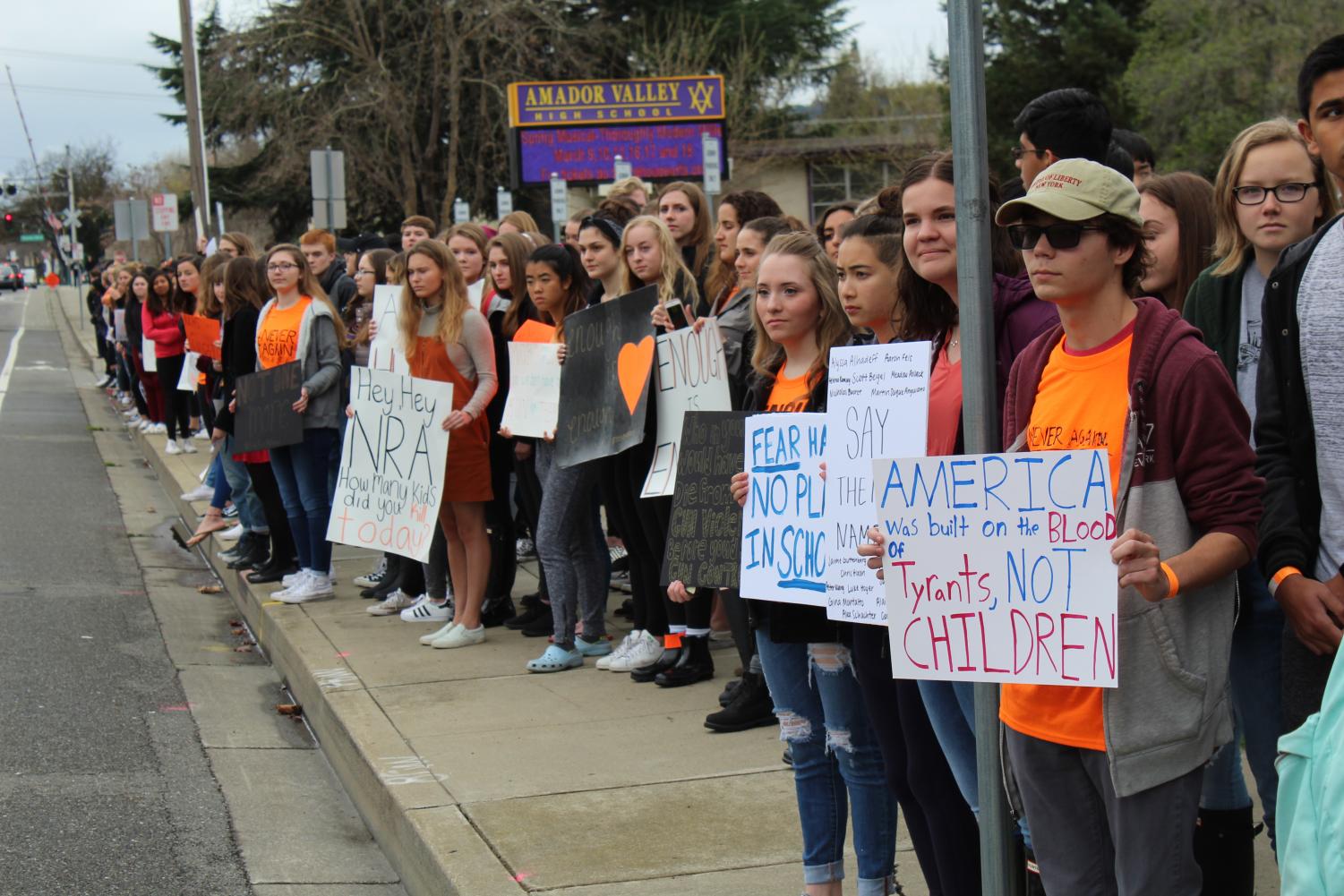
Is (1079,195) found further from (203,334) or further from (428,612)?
(203,334)

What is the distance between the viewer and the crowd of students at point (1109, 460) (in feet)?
9.23

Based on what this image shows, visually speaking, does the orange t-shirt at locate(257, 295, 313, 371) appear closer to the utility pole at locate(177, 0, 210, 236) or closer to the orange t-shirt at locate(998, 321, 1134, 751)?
the orange t-shirt at locate(998, 321, 1134, 751)

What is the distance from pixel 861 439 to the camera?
370 cm

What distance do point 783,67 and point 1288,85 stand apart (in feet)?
58.6

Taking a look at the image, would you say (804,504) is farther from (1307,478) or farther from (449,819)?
(449,819)

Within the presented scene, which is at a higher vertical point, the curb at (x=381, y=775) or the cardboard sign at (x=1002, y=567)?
the cardboard sign at (x=1002, y=567)

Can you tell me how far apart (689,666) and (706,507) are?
6.82 feet

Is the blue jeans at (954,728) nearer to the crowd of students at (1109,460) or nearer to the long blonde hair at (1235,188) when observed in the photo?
the crowd of students at (1109,460)

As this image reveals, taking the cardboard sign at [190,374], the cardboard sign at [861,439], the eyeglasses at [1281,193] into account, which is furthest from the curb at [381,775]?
the cardboard sign at [190,374]

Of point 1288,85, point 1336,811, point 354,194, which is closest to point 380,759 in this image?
point 1336,811

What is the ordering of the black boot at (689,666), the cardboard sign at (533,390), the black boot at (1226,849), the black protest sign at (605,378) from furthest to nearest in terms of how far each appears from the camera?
the cardboard sign at (533,390), the black boot at (689,666), the black protest sign at (605,378), the black boot at (1226,849)

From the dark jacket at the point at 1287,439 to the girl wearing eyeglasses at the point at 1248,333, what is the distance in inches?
20.3

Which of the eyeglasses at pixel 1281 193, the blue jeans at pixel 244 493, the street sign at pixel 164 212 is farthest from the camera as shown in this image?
the street sign at pixel 164 212

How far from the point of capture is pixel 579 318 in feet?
22.4
